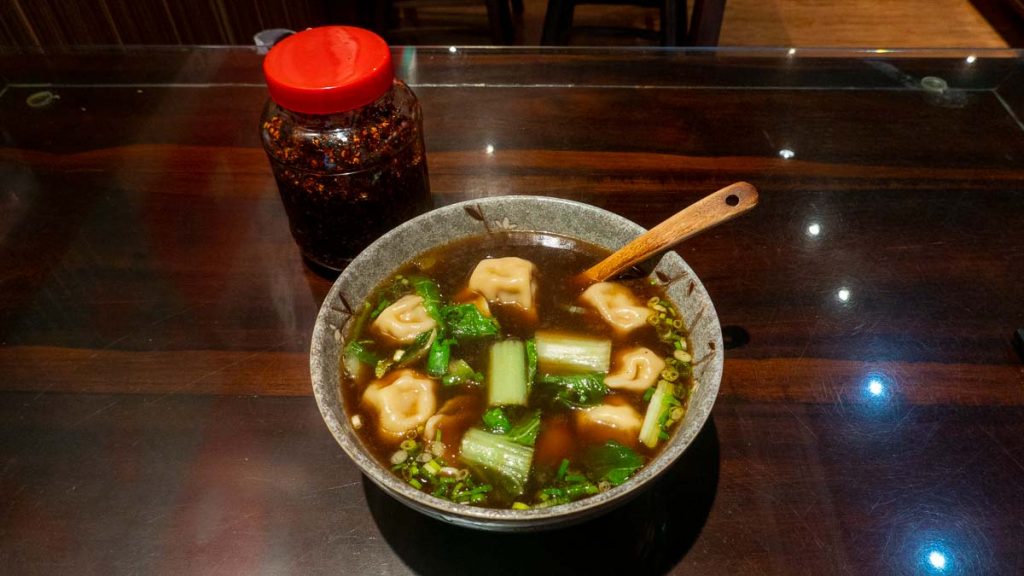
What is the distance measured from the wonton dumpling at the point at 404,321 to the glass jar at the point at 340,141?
272mm

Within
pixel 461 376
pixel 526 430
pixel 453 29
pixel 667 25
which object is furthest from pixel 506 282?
pixel 453 29

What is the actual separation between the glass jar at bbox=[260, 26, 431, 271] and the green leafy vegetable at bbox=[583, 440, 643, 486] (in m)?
0.70

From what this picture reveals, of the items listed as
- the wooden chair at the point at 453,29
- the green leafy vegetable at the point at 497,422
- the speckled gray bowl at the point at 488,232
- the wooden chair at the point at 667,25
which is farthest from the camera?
the wooden chair at the point at 453,29

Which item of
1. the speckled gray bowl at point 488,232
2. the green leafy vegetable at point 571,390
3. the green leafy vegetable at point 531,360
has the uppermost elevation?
the speckled gray bowl at point 488,232

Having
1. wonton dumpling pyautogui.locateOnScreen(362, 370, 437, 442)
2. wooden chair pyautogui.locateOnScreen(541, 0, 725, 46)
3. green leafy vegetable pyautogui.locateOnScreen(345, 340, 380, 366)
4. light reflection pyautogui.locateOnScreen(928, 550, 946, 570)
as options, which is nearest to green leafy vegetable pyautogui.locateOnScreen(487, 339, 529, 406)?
wonton dumpling pyautogui.locateOnScreen(362, 370, 437, 442)

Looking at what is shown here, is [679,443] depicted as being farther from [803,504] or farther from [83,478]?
[83,478]

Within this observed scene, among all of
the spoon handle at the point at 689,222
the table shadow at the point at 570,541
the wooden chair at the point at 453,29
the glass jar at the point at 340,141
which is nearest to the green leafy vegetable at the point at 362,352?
the table shadow at the point at 570,541

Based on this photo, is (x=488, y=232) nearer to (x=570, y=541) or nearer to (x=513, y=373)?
(x=513, y=373)

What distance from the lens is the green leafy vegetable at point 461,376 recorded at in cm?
121

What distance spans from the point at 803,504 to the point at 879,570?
0.14 meters

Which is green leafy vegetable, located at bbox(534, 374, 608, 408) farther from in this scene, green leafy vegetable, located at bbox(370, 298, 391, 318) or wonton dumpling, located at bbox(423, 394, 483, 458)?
green leafy vegetable, located at bbox(370, 298, 391, 318)

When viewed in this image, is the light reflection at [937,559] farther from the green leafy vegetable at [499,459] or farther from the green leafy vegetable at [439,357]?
the green leafy vegetable at [439,357]

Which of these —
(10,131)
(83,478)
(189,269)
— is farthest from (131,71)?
(83,478)

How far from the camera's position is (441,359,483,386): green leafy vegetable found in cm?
121
